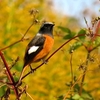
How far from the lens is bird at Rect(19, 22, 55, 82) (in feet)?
10.4

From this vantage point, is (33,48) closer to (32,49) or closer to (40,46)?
(32,49)

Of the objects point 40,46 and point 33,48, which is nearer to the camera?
point 33,48

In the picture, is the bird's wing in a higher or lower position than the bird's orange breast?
higher

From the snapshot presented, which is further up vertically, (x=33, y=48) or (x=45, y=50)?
(x=33, y=48)

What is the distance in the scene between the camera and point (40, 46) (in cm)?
342

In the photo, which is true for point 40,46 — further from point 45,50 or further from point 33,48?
point 33,48

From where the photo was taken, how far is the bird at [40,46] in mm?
3173

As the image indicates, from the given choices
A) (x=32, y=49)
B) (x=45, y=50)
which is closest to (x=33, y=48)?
(x=32, y=49)

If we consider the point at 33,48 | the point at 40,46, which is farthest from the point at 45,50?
the point at 33,48

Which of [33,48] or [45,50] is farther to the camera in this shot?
[45,50]

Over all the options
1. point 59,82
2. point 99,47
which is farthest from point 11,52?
point 99,47

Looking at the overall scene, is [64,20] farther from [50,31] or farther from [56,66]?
[50,31]

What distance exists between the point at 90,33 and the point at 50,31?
1.18 m

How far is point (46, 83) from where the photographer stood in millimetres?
6543
